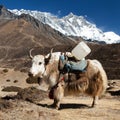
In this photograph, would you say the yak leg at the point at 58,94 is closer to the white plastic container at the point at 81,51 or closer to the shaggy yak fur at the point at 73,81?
the shaggy yak fur at the point at 73,81

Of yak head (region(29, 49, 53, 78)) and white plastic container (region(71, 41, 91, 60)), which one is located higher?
white plastic container (region(71, 41, 91, 60))

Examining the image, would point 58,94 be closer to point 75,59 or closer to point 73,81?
point 73,81

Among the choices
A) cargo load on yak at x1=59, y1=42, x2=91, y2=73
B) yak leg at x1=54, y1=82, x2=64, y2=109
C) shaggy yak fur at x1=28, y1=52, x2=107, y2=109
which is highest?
cargo load on yak at x1=59, y1=42, x2=91, y2=73

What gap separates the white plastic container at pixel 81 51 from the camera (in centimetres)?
1645

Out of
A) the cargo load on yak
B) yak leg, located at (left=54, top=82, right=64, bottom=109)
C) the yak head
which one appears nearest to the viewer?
the yak head

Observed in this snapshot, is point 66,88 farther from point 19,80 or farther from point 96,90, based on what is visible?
point 19,80

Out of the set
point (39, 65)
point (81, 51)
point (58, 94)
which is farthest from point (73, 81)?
point (39, 65)

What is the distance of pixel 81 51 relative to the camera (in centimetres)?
1653

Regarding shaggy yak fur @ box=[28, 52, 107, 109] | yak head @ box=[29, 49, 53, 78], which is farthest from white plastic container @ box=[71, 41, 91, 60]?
yak head @ box=[29, 49, 53, 78]

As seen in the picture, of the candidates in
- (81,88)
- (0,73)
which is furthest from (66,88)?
(0,73)

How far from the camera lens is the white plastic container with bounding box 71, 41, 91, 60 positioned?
16.5 metres

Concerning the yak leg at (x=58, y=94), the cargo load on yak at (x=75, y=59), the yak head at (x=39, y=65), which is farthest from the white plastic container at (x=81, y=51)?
the yak leg at (x=58, y=94)

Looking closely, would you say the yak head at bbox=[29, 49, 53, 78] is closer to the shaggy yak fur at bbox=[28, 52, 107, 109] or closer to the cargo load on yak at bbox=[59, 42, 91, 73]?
the shaggy yak fur at bbox=[28, 52, 107, 109]

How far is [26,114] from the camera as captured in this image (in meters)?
13.5
